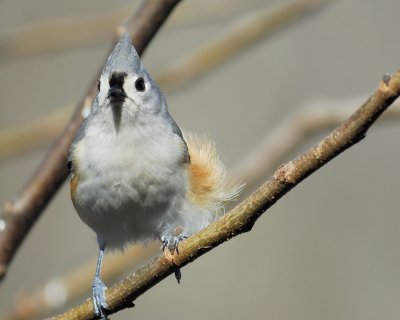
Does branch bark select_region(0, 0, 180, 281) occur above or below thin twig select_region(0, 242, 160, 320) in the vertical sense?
above

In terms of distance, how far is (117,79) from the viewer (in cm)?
259

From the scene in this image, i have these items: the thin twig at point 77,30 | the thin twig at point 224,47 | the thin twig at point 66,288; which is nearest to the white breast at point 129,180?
the thin twig at point 66,288

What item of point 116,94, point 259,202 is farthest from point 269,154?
point 259,202

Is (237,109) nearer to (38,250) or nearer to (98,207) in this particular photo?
(38,250)

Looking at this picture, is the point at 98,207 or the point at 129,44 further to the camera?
the point at 98,207

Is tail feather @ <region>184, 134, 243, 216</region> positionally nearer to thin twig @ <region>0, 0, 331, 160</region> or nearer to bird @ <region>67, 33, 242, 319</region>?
bird @ <region>67, 33, 242, 319</region>

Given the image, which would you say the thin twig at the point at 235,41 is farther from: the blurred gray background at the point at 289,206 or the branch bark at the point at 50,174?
the blurred gray background at the point at 289,206

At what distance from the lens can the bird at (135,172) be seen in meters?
2.72

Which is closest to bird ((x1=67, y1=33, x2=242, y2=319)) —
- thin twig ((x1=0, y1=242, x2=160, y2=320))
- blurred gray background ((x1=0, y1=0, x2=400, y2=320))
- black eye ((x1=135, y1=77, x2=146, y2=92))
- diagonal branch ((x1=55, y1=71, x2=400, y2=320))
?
black eye ((x1=135, y1=77, x2=146, y2=92))

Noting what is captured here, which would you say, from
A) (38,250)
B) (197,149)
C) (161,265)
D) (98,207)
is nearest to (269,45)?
(38,250)

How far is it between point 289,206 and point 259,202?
4.26 metres

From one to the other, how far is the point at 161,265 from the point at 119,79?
76 centimetres

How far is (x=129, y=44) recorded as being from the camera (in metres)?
2.49

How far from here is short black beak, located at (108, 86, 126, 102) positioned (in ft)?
8.55
